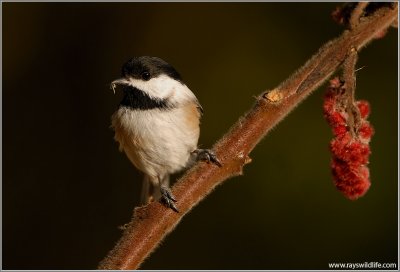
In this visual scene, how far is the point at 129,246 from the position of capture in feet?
3.90

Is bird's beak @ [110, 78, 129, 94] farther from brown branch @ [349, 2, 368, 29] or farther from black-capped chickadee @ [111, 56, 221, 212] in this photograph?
brown branch @ [349, 2, 368, 29]

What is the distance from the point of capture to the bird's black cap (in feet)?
5.71

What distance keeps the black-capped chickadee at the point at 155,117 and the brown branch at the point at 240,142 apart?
1.45 feet

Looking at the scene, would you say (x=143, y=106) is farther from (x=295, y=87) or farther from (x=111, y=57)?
(x=111, y=57)

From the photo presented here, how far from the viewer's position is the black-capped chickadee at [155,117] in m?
1.75

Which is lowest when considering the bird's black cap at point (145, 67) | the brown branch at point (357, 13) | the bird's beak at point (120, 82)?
the bird's beak at point (120, 82)

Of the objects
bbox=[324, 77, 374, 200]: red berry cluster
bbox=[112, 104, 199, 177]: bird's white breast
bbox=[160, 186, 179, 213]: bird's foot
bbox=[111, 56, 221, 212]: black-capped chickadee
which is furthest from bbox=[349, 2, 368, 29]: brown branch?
bbox=[112, 104, 199, 177]: bird's white breast

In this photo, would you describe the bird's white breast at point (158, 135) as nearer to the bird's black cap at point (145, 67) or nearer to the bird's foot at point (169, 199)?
the bird's black cap at point (145, 67)

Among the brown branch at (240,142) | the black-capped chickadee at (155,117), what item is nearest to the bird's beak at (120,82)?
the black-capped chickadee at (155,117)

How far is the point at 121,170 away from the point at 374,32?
2.17 m

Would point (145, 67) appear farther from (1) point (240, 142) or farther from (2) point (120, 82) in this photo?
(1) point (240, 142)

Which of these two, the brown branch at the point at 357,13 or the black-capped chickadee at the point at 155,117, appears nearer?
the brown branch at the point at 357,13

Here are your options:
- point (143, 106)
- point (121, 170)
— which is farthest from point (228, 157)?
point (121, 170)

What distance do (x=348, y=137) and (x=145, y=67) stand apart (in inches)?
31.1
